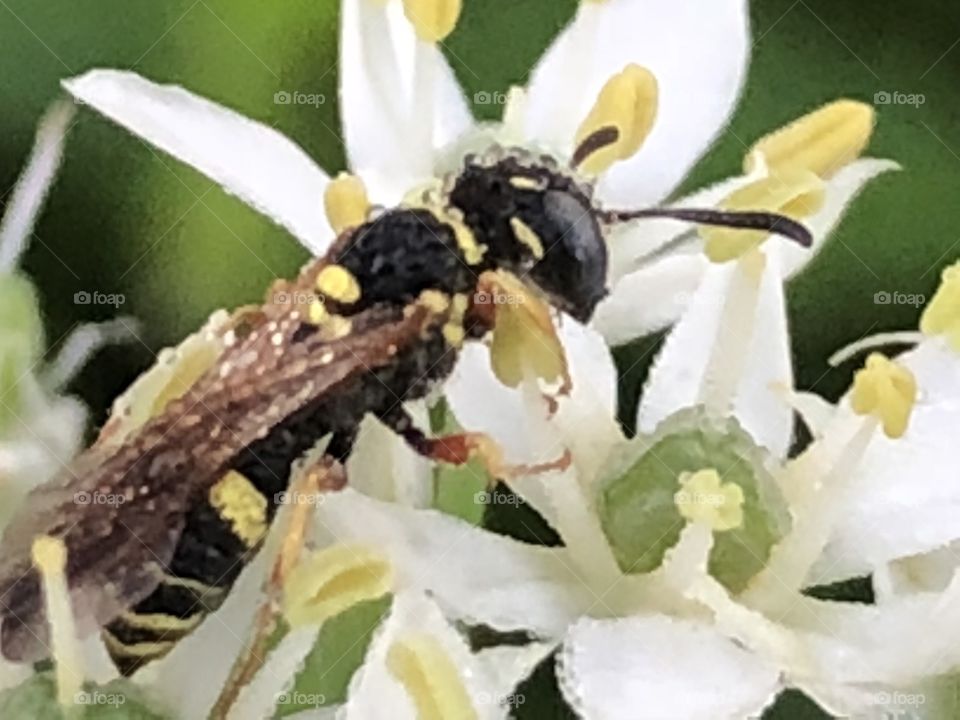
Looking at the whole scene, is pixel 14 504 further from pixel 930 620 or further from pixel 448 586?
pixel 930 620

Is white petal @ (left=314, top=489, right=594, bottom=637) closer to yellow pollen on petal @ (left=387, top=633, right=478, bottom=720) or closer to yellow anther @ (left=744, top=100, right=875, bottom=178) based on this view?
yellow pollen on petal @ (left=387, top=633, right=478, bottom=720)

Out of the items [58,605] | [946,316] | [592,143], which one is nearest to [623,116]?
[592,143]

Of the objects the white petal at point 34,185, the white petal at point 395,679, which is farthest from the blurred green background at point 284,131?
the white petal at point 395,679

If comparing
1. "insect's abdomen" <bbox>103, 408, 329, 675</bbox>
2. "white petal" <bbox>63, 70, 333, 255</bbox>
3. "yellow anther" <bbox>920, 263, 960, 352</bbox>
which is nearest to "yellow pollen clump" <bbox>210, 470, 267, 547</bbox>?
"insect's abdomen" <bbox>103, 408, 329, 675</bbox>

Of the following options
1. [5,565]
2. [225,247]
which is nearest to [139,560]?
[5,565]

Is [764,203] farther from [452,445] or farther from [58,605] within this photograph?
[58,605]

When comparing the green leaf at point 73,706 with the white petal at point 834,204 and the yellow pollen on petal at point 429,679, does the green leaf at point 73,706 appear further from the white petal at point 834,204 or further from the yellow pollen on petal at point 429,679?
the white petal at point 834,204
